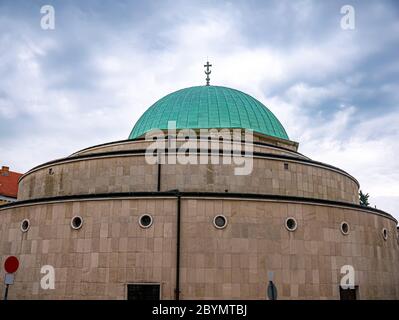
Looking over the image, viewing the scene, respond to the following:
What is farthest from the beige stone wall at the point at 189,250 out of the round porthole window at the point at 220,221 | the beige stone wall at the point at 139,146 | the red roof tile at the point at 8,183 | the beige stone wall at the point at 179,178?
the red roof tile at the point at 8,183

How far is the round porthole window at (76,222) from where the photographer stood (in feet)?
56.9

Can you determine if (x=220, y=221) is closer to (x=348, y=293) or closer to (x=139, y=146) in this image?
(x=348, y=293)

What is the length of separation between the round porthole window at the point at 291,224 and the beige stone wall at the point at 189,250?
0.18 m

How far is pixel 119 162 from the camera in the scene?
67.5 ft

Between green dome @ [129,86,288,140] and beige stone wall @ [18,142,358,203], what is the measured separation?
20.3ft

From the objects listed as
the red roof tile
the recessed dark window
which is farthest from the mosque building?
the red roof tile

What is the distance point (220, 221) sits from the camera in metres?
16.9

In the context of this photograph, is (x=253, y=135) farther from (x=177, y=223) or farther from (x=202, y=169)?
(x=177, y=223)

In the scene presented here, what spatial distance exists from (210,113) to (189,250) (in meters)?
12.6

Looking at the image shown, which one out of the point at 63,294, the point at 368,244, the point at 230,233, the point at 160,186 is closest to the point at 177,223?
the point at 230,233

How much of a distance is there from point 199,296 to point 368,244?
8.63 meters

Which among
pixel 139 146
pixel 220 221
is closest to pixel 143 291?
pixel 220 221

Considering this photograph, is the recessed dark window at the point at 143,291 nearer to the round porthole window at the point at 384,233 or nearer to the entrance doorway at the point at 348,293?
the entrance doorway at the point at 348,293

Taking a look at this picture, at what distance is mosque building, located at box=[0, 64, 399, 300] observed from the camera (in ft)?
53.6
